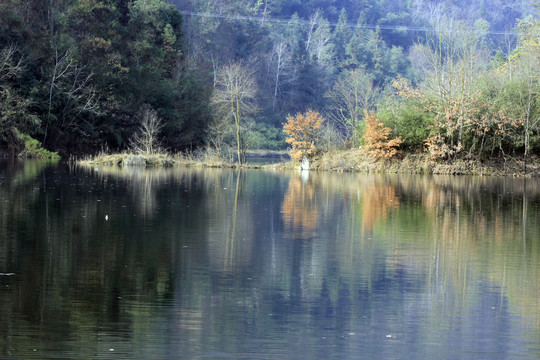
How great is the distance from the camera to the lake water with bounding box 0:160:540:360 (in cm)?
722

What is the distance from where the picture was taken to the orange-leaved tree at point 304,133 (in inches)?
1599

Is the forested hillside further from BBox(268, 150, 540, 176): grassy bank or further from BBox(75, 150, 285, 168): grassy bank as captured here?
BBox(268, 150, 540, 176): grassy bank

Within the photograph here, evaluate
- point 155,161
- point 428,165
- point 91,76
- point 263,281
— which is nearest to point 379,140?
point 428,165

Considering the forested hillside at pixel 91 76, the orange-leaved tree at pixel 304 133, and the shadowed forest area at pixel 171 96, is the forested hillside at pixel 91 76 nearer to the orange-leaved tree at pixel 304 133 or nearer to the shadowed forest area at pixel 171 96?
the shadowed forest area at pixel 171 96

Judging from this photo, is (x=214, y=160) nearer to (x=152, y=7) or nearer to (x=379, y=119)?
(x=379, y=119)

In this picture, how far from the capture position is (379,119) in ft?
131

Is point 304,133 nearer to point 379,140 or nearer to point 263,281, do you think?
point 379,140

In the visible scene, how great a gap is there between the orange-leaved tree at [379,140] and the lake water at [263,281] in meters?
19.2

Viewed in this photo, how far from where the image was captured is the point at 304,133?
40656 mm

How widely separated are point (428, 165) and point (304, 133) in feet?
22.1

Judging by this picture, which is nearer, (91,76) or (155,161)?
(155,161)

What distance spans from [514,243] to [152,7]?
45.6 metres

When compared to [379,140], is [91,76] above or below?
above

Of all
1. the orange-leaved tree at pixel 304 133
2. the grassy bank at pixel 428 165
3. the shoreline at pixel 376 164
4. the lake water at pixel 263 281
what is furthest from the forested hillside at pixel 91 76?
the lake water at pixel 263 281
